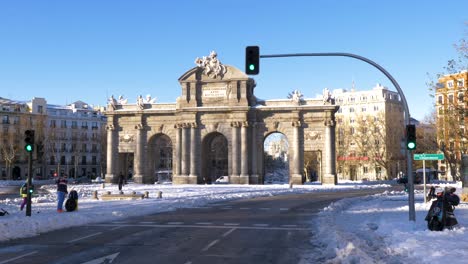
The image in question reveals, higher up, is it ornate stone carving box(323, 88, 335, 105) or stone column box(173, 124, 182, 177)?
ornate stone carving box(323, 88, 335, 105)

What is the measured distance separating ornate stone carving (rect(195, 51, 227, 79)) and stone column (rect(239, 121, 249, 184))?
721cm

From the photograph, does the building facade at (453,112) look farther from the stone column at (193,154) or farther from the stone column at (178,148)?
the stone column at (178,148)

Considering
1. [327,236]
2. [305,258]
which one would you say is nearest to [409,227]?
[327,236]

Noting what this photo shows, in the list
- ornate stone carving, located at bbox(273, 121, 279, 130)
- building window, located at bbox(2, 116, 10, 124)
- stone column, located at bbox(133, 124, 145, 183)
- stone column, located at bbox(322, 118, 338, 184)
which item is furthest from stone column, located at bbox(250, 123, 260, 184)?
building window, located at bbox(2, 116, 10, 124)

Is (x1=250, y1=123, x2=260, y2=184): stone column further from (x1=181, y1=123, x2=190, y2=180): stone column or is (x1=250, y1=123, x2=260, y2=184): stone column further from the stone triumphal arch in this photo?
(x1=181, y1=123, x2=190, y2=180): stone column

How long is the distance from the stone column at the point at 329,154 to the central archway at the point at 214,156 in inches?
561

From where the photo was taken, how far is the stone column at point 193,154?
200 ft

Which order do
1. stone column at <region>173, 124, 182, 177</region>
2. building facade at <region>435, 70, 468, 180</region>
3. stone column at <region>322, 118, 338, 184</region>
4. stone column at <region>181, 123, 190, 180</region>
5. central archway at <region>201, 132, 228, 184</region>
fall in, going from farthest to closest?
1. central archway at <region>201, 132, 228, 184</region>
2. stone column at <region>173, 124, 182, 177</region>
3. stone column at <region>181, 123, 190, 180</region>
4. stone column at <region>322, 118, 338, 184</region>
5. building facade at <region>435, 70, 468, 180</region>

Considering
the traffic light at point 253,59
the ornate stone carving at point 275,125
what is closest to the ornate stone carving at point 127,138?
the ornate stone carving at point 275,125

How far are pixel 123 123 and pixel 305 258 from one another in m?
58.2

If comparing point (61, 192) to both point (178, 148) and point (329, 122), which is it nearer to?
point (178, 148)

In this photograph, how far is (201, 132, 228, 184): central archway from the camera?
207ft

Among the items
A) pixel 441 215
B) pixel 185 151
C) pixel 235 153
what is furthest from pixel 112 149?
pixel 441 215

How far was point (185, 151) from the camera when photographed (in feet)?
203
